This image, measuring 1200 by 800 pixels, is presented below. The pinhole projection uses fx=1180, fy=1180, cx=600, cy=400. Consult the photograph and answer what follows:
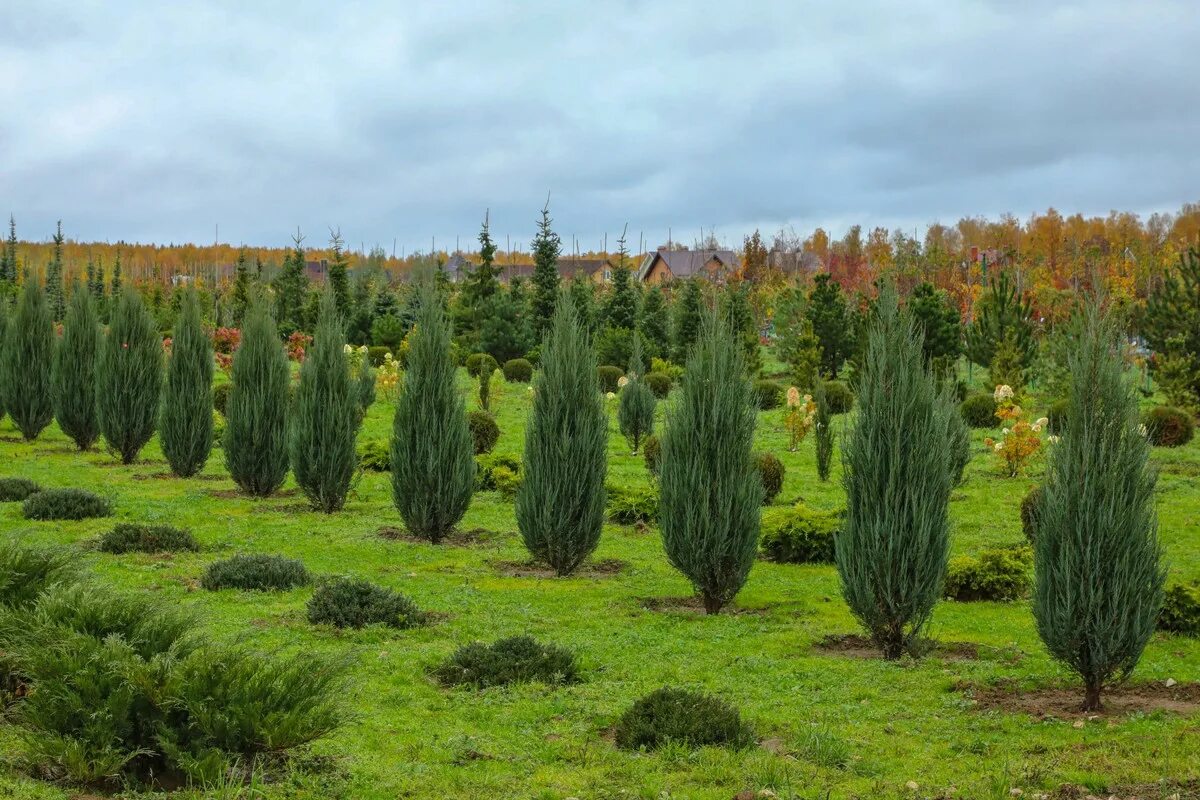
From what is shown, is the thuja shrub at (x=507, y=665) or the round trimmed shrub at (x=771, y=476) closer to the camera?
the thuja shrub at (x=507, y=665)

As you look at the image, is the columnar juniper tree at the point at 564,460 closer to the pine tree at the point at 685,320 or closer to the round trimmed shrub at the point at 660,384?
the round trimmed shrub at the point at 660,384

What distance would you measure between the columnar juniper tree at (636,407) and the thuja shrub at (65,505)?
1260cm

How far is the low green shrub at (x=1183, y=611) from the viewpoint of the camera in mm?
12375

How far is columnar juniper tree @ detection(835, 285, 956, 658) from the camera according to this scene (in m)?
10.8

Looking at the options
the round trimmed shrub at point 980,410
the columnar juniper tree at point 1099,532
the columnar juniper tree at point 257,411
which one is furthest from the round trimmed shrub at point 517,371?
the columnar juniper tree at point 1099,532

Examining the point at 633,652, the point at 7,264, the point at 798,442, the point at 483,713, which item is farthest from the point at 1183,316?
the point at 7,264

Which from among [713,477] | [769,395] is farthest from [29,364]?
[713,477]

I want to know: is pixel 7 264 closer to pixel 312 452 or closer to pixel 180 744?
pixel 312 452

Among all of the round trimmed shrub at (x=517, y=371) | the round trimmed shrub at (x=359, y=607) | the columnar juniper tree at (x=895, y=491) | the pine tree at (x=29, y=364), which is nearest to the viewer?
the columnar juniper tree at (x=895, y=491)

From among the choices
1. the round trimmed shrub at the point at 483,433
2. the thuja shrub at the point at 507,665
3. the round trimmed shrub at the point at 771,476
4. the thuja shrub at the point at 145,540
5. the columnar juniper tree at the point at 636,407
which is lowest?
the thuja shrub at the point at 507,665

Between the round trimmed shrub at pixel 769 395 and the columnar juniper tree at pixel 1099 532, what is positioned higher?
the round trimmed shrub at pixel 769 395

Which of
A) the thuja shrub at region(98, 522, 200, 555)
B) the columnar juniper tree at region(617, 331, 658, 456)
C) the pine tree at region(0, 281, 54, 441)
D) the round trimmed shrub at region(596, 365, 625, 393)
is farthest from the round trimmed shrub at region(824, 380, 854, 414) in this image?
the thuja shrub at region(98, 522, 200, 555)

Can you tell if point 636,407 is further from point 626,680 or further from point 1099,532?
point 1099,532

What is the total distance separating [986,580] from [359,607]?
24.3 ft
